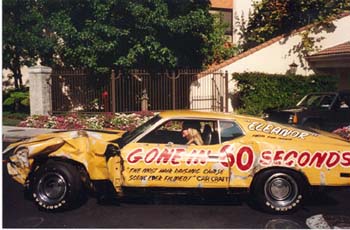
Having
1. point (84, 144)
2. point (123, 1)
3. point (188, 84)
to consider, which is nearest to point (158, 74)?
point (188, 84)

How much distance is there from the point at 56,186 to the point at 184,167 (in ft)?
5.87

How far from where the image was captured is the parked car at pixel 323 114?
11269mm

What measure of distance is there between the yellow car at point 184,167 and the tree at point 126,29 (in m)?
9.74

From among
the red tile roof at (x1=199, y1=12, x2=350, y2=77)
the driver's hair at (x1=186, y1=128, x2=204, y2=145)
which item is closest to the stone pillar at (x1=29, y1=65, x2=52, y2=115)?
the red tile roof at (x1=199, y1=12, x2=350, y2=77)

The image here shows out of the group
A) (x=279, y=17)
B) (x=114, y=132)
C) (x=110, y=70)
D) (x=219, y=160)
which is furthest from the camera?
(x=279, y=17)

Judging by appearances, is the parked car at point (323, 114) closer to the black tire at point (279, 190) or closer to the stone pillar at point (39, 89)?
the black tire at point (279, 190)

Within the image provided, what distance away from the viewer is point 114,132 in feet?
21.8

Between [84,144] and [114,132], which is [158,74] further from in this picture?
[84,144]

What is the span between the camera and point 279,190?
559 centimetres

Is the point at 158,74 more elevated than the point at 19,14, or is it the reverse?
the point at 19,14

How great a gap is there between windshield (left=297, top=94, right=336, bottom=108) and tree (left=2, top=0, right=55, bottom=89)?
10.6 metres

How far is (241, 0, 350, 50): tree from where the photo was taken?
18.3 m

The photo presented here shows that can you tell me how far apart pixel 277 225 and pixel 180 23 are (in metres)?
11.2

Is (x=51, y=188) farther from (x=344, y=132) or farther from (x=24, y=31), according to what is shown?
(x=24, y=31)
